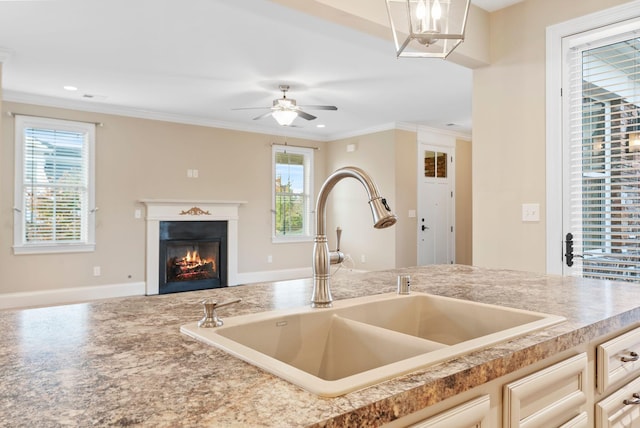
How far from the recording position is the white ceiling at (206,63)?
3268mm

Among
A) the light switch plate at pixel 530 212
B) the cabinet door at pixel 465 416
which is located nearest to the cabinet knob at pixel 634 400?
the cabinet door at pixel 465 416

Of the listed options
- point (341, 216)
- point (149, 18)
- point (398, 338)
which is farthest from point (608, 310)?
point (341, 216)

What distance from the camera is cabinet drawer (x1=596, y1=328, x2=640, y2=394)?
1188 millimetres

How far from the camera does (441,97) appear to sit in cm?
554

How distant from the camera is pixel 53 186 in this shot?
222 inches

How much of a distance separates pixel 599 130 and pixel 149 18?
3311 mm

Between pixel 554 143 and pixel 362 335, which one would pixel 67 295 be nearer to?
pixel 362 335

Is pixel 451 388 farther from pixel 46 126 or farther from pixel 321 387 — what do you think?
pixel 46 126

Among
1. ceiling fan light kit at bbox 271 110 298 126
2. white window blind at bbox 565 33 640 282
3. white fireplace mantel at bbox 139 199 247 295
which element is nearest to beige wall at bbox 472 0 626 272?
white window blind at bbox 565 33 640 282

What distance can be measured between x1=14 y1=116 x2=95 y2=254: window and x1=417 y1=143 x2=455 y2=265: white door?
5.11m

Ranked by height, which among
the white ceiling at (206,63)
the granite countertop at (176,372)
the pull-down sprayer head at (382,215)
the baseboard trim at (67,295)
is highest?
the white ceiling at (206,63)

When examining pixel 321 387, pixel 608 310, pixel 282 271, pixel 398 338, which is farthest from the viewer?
pixel 282 271

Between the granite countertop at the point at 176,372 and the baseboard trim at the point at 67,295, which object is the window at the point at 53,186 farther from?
the granite countertop at the point at 176,372

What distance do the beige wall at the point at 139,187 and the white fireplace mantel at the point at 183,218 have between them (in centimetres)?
13
